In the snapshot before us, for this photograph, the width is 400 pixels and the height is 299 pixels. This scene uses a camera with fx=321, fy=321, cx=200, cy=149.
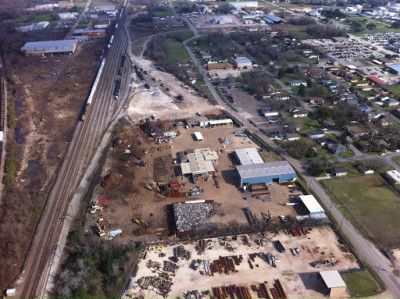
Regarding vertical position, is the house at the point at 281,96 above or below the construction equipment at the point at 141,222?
above

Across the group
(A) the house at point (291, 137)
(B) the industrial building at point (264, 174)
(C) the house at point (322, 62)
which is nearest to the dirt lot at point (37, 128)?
(B) the industrial building at point (264, 174)

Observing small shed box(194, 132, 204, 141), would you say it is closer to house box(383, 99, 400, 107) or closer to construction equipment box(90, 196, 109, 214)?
construction equipment box(90, 196, 109, 214)

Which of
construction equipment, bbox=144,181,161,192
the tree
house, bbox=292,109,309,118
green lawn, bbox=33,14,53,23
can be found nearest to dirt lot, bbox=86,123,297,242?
construction equipment, bbox=144,181,161,192

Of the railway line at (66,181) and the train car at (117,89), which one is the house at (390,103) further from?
the train car at (117,89)

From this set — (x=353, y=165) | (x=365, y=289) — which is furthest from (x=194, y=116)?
(x=365, y=289)

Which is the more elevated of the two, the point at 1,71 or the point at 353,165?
the point at 1,71

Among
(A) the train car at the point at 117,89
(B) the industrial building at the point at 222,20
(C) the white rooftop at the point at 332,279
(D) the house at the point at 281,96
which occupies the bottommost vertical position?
(C) the white rooftop at the point at 332,279

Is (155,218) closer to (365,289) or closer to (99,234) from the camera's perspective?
(99,234)
